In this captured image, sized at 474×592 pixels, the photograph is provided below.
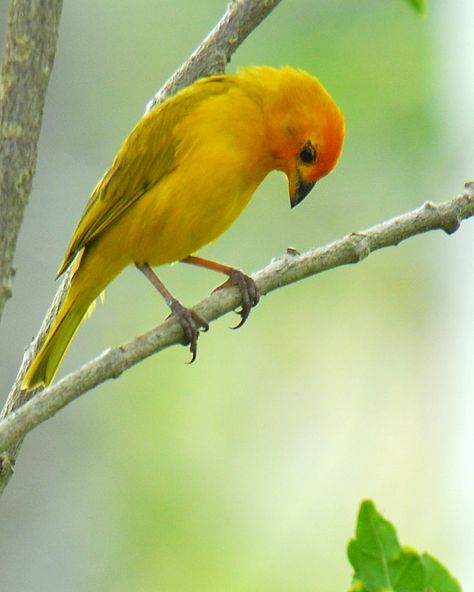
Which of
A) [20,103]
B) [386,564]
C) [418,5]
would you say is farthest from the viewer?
[20,103]

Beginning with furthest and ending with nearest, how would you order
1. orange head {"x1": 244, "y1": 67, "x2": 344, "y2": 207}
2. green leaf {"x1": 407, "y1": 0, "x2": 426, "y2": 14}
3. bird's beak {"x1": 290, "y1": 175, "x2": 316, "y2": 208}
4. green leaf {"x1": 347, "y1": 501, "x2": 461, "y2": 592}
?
bird's beak {"x1": 290, "y1": 175, "x2": 316, "y2": 208}
orange head {"x1": 244, "y1": 67, "x2": 344, "y2": 207}
green leaf {"x1": 407, "y1": 0, "x2": 426, "y2": 14}
green leaf {"x1": 347, "y1": 501, "x2": 461, "y2": 592}

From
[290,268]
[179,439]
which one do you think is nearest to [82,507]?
[179,439]

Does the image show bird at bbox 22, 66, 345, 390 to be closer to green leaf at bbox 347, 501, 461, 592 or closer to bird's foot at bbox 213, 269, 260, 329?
bird's foot at bbox 213, 269, 260, 329

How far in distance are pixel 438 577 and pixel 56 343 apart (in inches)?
104

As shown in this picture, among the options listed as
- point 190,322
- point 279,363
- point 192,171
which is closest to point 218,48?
point 192,171

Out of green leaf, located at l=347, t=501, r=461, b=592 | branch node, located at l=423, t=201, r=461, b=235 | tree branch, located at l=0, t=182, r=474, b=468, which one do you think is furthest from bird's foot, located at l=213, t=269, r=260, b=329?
green leaf, located at l=347, t=501, r=461, b=592

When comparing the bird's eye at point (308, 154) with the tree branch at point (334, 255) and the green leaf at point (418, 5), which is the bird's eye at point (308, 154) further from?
the green leaf at point (418, 5)

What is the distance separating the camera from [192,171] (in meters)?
4.71

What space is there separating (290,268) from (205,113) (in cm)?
133

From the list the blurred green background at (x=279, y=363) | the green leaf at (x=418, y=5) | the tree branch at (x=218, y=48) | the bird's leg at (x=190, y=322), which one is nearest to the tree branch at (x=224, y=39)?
the tree branch at (x=218, y=48)

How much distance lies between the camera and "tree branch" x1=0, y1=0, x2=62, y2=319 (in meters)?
2.96

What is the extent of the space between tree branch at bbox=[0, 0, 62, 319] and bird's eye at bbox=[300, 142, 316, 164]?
1.92 m

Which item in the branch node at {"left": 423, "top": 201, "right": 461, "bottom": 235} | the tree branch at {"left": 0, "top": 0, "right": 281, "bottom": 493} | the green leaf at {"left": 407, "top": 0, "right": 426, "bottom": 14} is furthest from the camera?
the tree branch at {"left": 0, "top": 0, "right": 281, "bottom": 493}

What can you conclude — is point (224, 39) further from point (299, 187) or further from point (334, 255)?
point (334, 255)
